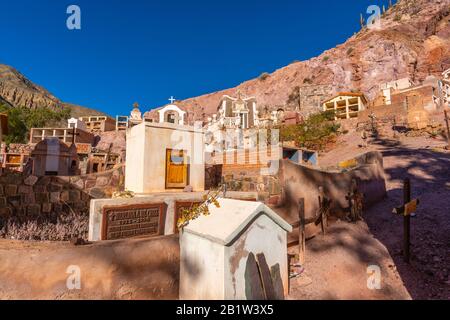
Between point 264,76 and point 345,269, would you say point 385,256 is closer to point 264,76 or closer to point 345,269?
point 345,269

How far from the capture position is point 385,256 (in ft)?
17.8

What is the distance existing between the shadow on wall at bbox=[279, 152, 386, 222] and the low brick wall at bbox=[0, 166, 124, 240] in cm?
664

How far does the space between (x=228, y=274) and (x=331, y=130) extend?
26.5 meters

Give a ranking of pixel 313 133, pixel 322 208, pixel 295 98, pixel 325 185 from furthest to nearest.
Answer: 1. pixel 295 98
2. pixel 313 133
3. pixel 325 185
4. pixel 322 208

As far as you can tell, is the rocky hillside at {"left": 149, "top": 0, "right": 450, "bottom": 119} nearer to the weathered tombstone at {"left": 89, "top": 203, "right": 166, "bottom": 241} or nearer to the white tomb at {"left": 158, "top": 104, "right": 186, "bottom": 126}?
the white tomb at {"left": 158, "top": 104, "right": 186, "bottom": 126}

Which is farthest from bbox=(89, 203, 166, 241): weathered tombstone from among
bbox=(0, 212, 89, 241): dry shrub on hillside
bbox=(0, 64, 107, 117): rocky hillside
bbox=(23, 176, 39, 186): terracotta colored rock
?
bbox=(0, 64, 107, 117): rocky hillside

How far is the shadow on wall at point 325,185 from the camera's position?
6312 mm

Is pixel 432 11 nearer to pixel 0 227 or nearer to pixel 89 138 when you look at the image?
pixel 89 138

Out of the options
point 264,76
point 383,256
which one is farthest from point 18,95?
point 383,256

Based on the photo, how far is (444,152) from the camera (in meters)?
14.2

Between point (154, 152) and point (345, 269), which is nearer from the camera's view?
point (345, 269)

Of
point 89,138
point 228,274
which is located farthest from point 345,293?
point 89,138

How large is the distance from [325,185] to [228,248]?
5.02 metres

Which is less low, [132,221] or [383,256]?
[132,221]
